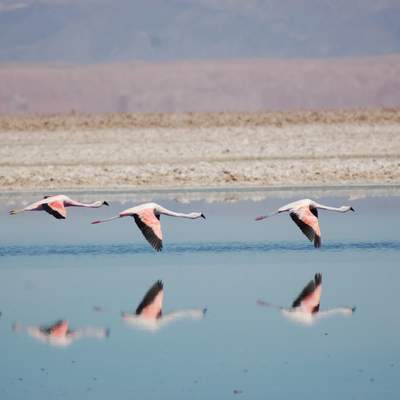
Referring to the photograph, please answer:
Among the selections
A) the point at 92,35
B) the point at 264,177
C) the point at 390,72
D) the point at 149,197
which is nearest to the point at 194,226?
the point at 149,197

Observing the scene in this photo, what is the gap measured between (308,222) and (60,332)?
4761mm

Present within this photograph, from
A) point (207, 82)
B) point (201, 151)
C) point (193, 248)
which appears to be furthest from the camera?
point (207, 82)

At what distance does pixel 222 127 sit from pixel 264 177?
43.4 ft

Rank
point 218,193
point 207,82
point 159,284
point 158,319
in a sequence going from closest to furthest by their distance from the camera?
1. point 158,319
2. point 159,284
3. point 218,193
4. point 207,82

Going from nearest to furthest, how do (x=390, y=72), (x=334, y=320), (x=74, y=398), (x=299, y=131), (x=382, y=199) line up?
(x=74, y=398), (x=334, y=320), (x=382, y=199), (x=299, y=131), (x=390, y=72)

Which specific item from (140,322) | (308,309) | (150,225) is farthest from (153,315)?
(150,225)

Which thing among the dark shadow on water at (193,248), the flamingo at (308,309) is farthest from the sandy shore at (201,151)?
the flamingo at (308,309)

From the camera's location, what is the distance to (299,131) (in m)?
36.3

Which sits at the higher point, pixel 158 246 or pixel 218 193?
pixel 158 246

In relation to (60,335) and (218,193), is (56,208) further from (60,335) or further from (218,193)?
(218,193)

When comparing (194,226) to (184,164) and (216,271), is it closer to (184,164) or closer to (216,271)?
(216,271)

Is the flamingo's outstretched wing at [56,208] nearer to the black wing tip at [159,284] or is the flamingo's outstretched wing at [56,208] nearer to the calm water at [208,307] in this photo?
the calm water at [208,307]

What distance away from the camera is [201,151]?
31.0 m

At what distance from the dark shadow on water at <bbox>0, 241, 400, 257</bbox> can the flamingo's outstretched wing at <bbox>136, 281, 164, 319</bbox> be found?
270 centimetres
